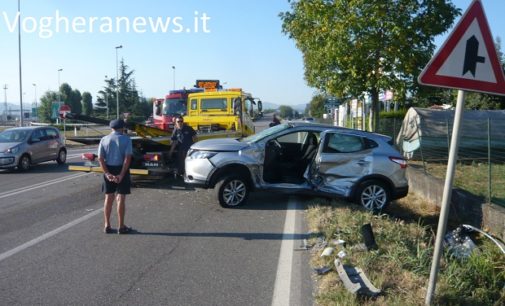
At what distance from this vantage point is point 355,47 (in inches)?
582

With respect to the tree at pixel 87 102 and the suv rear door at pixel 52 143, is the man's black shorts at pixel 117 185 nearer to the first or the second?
the suv rear door at pixel 52 143

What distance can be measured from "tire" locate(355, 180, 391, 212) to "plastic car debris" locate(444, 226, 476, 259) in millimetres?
1981

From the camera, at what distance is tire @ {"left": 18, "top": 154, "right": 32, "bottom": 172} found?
49.9 feet

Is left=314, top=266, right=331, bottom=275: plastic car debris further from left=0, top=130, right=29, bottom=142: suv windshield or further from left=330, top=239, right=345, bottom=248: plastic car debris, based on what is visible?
left=0, top=130, right=29, bottom=142: suv windshield

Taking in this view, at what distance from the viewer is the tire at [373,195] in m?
8.88

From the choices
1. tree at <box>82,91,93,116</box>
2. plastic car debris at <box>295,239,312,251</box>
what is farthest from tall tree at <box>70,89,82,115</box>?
plastic car debris at <box>295,239,312,251</box>

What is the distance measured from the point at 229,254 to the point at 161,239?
3.91 ft

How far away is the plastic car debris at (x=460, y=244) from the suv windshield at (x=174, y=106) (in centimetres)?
1515

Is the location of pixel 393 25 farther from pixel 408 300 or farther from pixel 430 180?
pixel 408 300

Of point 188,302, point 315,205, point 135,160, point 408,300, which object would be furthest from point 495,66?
point 135,160

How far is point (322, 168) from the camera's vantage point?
8820 mm

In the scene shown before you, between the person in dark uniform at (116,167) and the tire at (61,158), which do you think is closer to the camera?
the person in dark uniform at (116,167)


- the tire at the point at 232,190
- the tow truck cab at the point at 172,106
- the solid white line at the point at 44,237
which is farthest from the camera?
the tow truck cab at the point at 172,106

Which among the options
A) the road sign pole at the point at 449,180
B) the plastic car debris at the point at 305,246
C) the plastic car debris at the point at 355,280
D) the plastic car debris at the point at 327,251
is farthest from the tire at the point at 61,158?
the road sign pole at the point at 449,180
